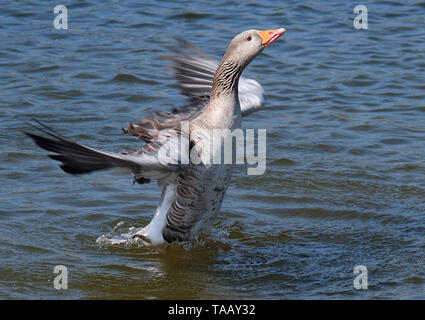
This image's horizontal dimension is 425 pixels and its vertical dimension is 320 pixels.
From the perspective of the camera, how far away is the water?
6234mm

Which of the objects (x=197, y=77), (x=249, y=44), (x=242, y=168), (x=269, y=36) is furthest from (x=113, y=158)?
(x=242, y=168)

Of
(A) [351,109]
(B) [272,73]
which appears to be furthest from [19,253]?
(B) [272,73]

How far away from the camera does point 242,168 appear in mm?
8609

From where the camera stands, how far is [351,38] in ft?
43.0

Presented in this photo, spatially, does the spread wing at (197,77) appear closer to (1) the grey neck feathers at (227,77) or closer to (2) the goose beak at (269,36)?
(1) the grey neck feathers at (227,77)

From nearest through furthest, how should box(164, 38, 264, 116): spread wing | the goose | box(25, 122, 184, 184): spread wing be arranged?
1. box(25, 122, 184, 184): spread wing
2. the goose
3. box(164, 38, 264, 116): spread wing

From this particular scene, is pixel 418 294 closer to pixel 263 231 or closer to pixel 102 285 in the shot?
pixel 263 231

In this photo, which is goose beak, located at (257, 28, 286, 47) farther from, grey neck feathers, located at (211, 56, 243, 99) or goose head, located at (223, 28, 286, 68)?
grey neck feathers, located at (211, 56, 243, 99)

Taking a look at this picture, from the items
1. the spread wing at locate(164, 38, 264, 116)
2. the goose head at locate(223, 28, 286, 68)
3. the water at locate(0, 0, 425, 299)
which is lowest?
the water at locate(0, 0, 425, 299)

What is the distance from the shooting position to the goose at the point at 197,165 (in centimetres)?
585

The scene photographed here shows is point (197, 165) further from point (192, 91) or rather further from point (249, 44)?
point (192, 91)

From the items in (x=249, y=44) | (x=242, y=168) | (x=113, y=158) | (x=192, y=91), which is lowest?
(x=242, y=168)

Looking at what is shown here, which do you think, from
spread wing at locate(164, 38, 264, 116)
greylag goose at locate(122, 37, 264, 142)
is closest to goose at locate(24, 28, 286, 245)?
greylag goose at locate(122, 37, 264, 142)

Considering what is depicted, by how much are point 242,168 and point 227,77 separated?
2.48 m
